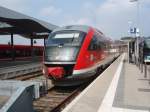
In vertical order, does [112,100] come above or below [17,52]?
below

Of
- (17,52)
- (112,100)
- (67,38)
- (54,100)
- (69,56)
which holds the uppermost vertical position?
(67,38)

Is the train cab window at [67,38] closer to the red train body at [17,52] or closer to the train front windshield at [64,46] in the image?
the train front windshield at [64,46]

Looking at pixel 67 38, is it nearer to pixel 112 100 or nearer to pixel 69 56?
pixel 69 56

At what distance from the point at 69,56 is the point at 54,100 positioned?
8.18 feet

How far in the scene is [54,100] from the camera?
39.3 ft

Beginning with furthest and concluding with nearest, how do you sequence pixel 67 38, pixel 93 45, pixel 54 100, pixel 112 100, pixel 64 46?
pixel 93 45, pixel 67 38, pixel 64 46, pixel 54 100, pixel 112 100

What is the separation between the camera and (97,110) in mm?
8375

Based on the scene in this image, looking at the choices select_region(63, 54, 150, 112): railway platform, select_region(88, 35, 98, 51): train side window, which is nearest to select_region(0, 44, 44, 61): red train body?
select_region(88, 35, 98, 51): train side window

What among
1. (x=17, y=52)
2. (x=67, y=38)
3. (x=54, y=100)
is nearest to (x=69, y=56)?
(x=67, y=38)

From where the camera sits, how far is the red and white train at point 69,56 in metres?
13.4

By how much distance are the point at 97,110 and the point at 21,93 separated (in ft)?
8.65

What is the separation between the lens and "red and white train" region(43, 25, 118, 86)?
13422mm

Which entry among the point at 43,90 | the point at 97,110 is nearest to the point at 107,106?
the point at 97,110

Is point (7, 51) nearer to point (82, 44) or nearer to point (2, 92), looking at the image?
point (82, 44)
